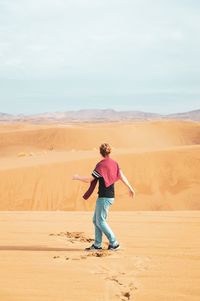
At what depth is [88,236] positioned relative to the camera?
27.6ft

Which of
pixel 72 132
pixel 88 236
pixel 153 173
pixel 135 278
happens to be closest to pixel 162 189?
pixel 153 173

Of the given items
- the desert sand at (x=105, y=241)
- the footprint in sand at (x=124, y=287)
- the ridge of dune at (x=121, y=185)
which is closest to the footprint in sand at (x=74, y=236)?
the desert sand at (x=105, y=241)

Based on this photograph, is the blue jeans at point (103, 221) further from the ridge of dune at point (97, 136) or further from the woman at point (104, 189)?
the ridge of dune at point (97, 136)

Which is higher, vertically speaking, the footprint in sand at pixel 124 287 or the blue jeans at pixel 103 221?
the blue jeans at pixel 103 221

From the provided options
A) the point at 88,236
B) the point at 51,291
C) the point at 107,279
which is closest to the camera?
the point at 51,291

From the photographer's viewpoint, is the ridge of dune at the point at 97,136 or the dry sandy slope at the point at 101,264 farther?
the ridge of dune at the point at 97,136

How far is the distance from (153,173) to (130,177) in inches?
35.2

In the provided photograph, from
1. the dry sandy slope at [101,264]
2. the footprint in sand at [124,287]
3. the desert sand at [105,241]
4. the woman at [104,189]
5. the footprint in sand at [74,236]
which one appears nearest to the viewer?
the footprint in sand at [124,287]

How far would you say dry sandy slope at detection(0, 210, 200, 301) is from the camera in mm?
4785

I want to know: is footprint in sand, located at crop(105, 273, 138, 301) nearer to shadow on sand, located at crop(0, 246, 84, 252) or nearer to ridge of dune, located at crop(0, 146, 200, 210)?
shadow on sand, located at crop(0, 246, 84, 252)

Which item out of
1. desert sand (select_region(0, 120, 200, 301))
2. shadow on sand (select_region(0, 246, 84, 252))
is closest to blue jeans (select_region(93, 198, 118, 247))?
desert sand (select_region(0, 120, 200, 301))

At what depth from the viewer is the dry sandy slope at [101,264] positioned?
479 centimetres

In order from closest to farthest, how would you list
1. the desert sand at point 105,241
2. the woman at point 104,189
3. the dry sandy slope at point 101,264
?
the dry sandy slope at point 101,264 → the desert sand at point 105,241 → the woman at point 104,189

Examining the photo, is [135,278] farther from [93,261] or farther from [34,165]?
[34,165]
